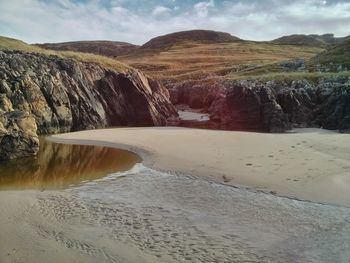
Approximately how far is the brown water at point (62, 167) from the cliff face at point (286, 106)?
1832 cm

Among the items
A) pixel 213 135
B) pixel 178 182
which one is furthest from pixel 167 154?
pixel 213 135

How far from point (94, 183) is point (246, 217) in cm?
833

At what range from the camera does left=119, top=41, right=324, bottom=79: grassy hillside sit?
310 feet

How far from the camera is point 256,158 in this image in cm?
2344

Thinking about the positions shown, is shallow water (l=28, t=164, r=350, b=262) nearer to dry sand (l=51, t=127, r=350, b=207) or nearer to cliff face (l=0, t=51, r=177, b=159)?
dry sand (l=51, t=127, r=350, b=207)

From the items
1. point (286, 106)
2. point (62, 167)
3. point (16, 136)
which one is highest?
point (286, 106)

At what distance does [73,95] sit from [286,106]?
23.7 m

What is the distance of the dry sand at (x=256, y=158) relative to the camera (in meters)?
17.8

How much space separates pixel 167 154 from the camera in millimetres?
26078

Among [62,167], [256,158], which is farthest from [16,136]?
[256,158]

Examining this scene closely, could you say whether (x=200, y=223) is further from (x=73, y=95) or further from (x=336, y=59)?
(x=336, y=59)

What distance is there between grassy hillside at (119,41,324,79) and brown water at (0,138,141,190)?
181 ft

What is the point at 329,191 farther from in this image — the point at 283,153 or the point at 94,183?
the point at 94,183

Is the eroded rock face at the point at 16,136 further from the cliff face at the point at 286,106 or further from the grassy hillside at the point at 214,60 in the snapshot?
the grassy hillside at the point at 214,60
